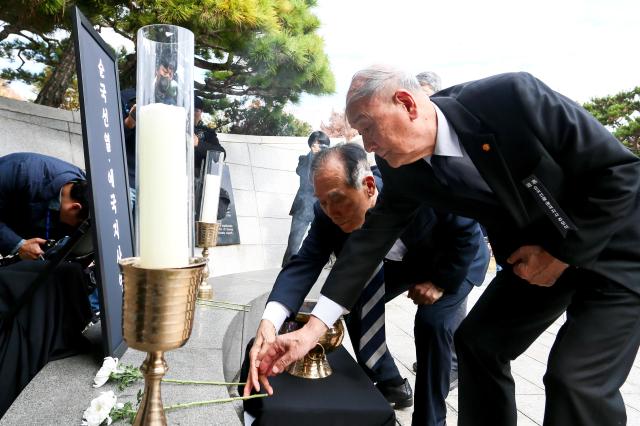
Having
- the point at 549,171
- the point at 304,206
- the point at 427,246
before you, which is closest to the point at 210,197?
the point at 427,246

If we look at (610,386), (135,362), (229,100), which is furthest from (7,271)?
(229,100)

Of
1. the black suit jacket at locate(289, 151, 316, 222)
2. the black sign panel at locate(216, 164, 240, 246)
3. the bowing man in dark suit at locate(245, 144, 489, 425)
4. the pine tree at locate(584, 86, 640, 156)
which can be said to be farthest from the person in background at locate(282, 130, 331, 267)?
the pine tree at locate(584, 86, 640, 156)

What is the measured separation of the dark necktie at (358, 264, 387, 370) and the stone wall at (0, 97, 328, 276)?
575 cm

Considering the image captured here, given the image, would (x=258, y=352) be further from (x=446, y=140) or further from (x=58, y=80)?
(x=58, y=80)

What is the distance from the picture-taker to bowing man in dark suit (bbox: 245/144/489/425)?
2.49 m

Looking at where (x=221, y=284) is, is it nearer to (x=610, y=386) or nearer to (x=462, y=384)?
(x=462, y=384)

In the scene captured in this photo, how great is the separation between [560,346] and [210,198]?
2.71 m

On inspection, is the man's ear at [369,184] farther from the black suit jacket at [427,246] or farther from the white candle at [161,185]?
the white candle at [161,185]

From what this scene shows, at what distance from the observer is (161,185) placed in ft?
2.56

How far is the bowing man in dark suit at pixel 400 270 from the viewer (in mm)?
2492

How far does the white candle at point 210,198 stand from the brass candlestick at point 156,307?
2.95 metres

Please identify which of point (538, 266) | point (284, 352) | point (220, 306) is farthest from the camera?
point (220, 306)

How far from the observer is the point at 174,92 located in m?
0.97

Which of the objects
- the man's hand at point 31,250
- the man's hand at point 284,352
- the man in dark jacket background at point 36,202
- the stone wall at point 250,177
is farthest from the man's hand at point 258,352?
the stone wall at point 250,177
